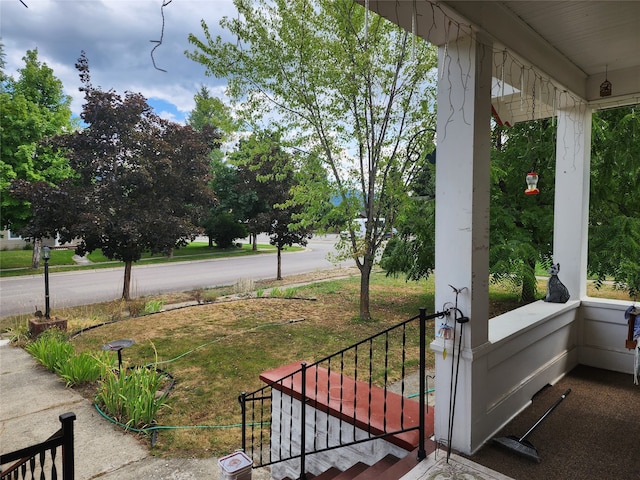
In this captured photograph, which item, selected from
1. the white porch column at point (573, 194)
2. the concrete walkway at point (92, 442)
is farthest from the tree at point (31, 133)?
the white porch column at point (573, 194)

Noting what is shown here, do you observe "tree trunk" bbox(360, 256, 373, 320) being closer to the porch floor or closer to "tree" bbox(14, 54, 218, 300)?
the porch floor

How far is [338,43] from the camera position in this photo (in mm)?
6148

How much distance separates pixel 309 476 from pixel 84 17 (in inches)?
269

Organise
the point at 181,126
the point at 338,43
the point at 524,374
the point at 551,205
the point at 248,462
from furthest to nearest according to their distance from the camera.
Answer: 1. the point at 181,126
2. the point at 338,43
3. the point at 551,205
4. the point at 524,374
5. the point at 248,462

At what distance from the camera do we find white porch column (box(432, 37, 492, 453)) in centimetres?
207

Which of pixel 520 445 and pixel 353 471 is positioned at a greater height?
pixel 520 445

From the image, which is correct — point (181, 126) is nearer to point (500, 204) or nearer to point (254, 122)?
point (254, 122)

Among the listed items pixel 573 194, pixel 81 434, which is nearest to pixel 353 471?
pixel 81 434

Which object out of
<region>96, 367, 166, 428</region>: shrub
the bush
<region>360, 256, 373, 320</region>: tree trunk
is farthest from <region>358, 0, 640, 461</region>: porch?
the bush

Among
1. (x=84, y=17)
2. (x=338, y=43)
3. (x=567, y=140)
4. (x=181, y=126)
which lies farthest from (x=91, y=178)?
(x=567, y=140)

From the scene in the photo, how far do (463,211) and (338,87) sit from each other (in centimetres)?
481

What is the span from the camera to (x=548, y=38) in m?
2.61

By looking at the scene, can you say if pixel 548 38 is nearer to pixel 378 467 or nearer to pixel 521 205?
pixel 378 467

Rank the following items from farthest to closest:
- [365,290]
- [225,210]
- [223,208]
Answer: [225,210]
[223,208]
[365,290]
